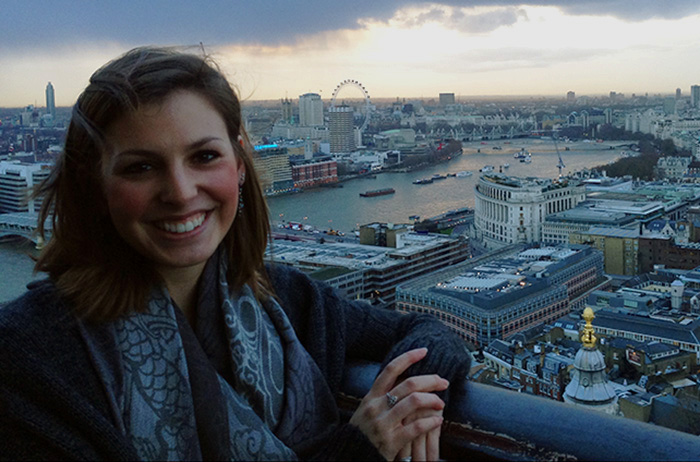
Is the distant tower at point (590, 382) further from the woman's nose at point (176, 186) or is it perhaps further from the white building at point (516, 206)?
the white building at point (516, 206)

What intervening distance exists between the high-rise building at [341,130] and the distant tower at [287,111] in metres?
2.71

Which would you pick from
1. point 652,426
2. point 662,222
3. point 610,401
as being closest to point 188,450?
point 652,426

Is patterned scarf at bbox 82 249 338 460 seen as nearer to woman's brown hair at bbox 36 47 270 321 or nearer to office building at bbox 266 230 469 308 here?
woman's brown hair at bbox 36 47 270 321

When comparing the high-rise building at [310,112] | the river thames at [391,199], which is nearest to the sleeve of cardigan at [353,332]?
the river thames at [391,199]

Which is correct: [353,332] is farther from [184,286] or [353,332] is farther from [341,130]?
[341,130]

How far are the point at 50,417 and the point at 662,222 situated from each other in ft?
23.8

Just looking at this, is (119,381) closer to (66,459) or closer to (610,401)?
(66,459)

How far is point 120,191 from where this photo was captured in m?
0.37

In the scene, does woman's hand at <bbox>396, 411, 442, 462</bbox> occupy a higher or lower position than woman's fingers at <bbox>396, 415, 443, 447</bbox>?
lower

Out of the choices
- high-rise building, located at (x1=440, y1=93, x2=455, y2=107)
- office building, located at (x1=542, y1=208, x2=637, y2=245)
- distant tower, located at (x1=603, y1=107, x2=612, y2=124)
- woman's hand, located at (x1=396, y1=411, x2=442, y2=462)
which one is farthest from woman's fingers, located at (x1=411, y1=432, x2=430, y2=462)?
high-rise building, located at (x1=440, y1=93, x2=455, y2=107)

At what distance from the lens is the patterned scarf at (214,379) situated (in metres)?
0.35

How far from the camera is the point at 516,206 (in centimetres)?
820

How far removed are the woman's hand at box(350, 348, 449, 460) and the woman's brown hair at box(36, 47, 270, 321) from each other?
0.12 metres

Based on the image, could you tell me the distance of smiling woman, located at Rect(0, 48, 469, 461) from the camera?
1.09 ft
